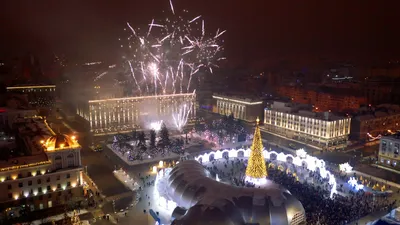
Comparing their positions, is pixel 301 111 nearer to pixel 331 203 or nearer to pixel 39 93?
pixel 331 203

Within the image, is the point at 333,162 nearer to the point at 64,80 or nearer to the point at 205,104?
the point at 205,104

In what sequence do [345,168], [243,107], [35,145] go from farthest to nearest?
[243,107] → [345,168] → [35,145]

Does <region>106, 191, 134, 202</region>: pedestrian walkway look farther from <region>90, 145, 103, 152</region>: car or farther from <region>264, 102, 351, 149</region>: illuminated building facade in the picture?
<region>264, 102, 351, 149</region>: illuminated building facade

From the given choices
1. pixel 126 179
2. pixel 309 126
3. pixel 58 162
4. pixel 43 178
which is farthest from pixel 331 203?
pixel 309 126

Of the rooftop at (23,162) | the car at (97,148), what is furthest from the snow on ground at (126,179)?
the car at (97,148)

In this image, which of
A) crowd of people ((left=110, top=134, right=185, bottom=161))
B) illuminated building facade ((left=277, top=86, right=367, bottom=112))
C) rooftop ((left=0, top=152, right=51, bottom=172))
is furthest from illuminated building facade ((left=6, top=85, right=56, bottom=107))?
illuminated building facade ((left=277, top=86, right=367, bottom=112))

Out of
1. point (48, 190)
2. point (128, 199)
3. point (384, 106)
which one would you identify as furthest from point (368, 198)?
point (384, 106)
